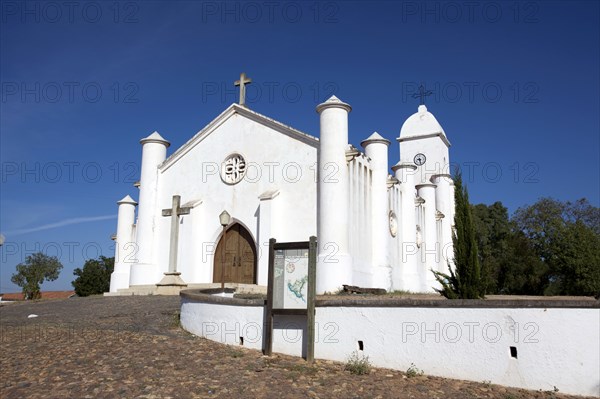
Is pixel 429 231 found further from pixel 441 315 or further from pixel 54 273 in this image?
pixel 54 273

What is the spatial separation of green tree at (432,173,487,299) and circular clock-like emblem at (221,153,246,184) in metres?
12.0

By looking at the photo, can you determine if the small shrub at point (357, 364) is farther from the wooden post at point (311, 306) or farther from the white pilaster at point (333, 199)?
the white pilaster at point (333, 199)

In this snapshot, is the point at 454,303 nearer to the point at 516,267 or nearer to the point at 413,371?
the point at 413,371

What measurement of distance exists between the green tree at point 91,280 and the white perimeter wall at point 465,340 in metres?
38.1

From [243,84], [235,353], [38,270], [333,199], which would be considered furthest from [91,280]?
[235,353]

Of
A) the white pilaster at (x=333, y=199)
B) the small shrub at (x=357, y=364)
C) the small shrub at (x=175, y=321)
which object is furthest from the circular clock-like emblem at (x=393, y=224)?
the small shrub at (x=357, y=364)

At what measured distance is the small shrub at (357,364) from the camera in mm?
8742

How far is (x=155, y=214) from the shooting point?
915 inches

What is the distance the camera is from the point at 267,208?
19750mm

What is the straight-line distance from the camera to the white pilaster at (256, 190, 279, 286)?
19.7 meters

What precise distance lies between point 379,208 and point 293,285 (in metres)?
10.8

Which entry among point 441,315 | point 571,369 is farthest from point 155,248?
point 571,369

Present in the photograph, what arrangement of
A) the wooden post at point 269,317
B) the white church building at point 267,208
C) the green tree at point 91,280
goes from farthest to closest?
the green tree at point 91,280 < the white church building at point 267,208 < the wooden post at point 269,317

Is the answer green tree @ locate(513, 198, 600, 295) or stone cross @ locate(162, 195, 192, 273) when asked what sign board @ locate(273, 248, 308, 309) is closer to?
stone cross @ locate(162, 195, 192, 273)
